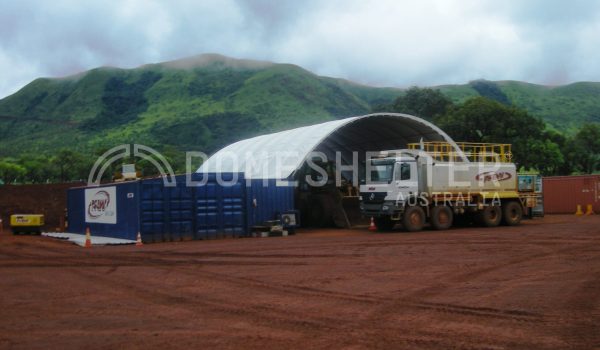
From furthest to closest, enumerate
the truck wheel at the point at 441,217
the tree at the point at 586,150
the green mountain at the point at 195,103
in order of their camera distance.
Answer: the green mountain at the point at 195,103 → the tree at the point at 586,150 → the truck wheel at the point at 441,217

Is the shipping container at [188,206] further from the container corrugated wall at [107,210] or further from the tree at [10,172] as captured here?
the tree at [10,172]

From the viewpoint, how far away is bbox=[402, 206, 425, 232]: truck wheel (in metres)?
23.8

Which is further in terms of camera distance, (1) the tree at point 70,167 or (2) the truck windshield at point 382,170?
(1) the tree at point 70,167

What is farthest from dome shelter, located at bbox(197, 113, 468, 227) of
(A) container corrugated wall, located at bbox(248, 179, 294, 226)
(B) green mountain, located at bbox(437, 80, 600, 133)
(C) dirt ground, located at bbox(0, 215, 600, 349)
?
(B) green mountain, located at bbox(437, 80, 600, 133)

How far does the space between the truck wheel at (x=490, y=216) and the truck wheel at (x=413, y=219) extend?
3335 millimetres

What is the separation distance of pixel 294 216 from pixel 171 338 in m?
18.2

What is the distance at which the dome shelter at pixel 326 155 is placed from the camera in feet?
87.7

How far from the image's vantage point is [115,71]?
16375cm

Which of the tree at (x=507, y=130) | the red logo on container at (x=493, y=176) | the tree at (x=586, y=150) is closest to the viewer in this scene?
the red logo on container at (x=493, y=176)

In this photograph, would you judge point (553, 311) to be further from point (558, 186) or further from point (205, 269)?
point (558, 186)

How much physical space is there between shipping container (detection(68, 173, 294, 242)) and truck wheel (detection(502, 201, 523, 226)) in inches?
386

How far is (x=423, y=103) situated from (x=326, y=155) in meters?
38.3

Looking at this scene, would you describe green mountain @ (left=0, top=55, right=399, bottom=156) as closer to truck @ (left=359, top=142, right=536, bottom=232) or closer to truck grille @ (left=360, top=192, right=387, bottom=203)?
truck grille @ (left=360, top=192, right=387, bottom=203)

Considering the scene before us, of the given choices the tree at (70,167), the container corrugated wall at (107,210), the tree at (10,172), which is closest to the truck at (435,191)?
the container corrugated wall at (107,210)
